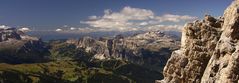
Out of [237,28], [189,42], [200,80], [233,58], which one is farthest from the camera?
[189,42]

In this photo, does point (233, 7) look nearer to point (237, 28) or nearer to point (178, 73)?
point (237, 28)

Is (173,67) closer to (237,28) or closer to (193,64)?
(193,64)

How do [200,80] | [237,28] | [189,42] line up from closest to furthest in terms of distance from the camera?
[237,28] → [200,80] → [189,42]

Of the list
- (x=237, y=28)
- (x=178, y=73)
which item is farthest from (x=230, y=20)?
(x=178, y=73)

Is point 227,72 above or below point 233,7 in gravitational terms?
below

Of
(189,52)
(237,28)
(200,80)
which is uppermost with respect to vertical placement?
(237,28)

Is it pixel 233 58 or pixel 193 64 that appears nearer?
pixel 233 58

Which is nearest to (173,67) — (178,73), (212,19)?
(178,73)
